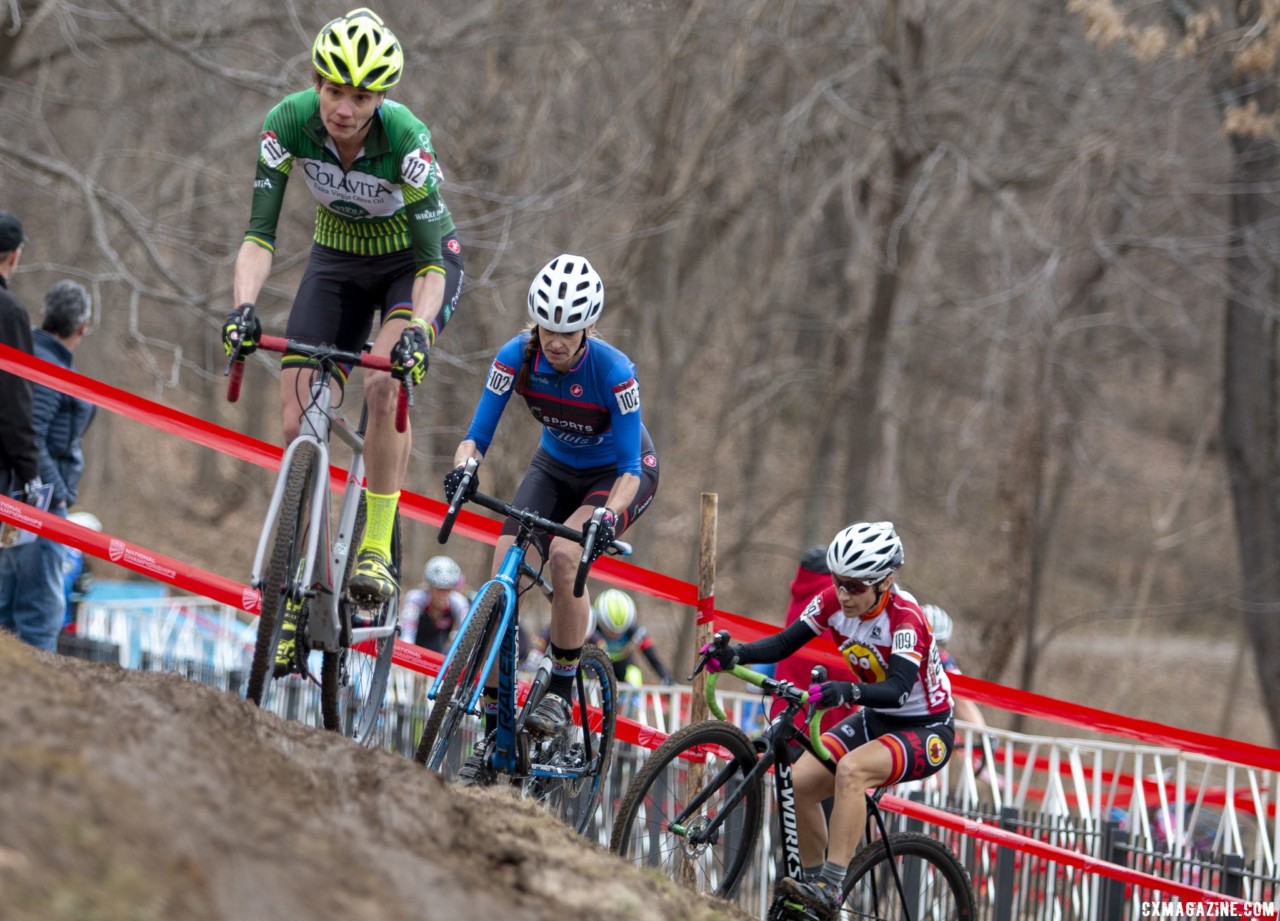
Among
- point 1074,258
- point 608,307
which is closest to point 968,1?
point 1074,258

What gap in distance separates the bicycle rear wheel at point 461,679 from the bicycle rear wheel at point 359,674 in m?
0.28

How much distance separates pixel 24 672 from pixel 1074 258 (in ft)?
55.4

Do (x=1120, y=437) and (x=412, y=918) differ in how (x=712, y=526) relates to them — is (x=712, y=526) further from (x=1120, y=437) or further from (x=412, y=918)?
(x=1120, y=437)

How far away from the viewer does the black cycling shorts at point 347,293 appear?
6.15 metres

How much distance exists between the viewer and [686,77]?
17.3 meters

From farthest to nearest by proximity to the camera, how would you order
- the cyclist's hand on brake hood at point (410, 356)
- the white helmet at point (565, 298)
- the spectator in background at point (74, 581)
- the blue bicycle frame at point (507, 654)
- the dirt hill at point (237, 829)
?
the spectator in background at point (74, 581) → the white helmet at point (565, 298) → the blue bicycle frame at point (507, 654) → the cyclist's hand on brake hood at point (410, 356) → the dirt hill at point (237, 829)

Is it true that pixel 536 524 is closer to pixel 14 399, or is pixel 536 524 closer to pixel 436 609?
pixel 14 399

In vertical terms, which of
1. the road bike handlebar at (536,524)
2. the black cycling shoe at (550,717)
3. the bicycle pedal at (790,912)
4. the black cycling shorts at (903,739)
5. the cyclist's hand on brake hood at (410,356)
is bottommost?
A: the bicycle pedal at (790,912)

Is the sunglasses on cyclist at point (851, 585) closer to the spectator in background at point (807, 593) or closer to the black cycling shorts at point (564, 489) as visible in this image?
the black cycling shorts at point (564, 489)

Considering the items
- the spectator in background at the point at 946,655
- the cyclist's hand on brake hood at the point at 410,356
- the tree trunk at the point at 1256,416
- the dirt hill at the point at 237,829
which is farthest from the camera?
the tree trunk at the point at 1256,416

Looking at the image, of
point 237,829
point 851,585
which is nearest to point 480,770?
point 851,585

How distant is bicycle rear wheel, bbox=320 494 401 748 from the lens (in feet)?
18.9

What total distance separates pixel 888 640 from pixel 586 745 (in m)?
1.52

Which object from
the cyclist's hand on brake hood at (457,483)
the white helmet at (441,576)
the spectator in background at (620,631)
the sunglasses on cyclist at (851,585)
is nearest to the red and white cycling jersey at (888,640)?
the sunglasses on cyclist at (851,585)
